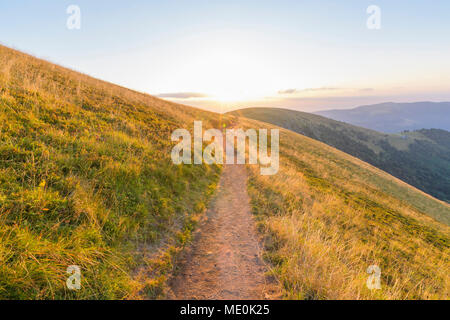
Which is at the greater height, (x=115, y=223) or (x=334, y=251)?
(x=115, y=223)

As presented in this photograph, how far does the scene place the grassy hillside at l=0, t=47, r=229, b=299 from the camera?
11.1 ft

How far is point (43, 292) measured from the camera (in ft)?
9.99

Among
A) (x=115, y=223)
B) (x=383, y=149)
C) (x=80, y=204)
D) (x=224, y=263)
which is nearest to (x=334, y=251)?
(x=224, y=263)

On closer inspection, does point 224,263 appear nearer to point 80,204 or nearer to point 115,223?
point 115,223

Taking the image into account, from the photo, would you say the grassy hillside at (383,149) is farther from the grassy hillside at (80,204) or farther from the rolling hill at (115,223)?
the grassy hillside at (80,204)

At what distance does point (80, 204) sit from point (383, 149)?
138m

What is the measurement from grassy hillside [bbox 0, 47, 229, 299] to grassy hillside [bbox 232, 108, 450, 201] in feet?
300

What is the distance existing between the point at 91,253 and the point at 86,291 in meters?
0.82

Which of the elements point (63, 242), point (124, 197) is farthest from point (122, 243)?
point (124, 197)

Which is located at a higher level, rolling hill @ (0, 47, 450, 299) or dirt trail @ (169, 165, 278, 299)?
rolling hill @ (0, 47, 450, 299)

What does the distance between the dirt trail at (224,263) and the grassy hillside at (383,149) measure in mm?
91500

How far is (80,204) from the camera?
15.6ft

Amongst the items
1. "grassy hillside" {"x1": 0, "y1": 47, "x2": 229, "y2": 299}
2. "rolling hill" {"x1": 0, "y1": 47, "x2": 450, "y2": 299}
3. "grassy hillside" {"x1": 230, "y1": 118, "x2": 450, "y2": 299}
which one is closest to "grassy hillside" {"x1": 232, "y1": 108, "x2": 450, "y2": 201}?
"grassy hillside" {"x1": 230, "y1": 118, "x2": 450, "y2": 299}

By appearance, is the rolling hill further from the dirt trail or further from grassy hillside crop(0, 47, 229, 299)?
the dirt trail
